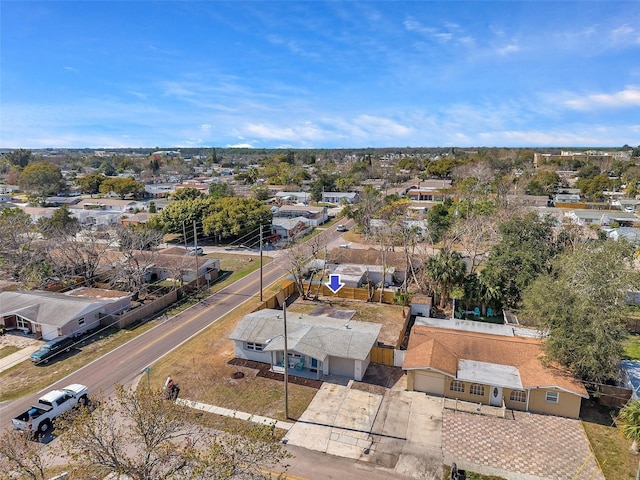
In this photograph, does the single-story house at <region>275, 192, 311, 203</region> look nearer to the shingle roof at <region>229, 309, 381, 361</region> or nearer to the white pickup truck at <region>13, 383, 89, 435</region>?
the shingle roof at <region>229, 309, 381, 361</region>

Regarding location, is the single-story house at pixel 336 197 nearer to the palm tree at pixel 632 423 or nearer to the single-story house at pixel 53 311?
the single-story house at pixel 53 311

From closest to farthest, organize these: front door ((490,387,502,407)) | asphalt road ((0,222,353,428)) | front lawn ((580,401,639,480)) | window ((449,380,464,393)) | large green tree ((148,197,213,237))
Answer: front lawn ((580,401,639,480)) < front door ((490,387,502,407)) < window ((449,380,464,393)) < asphalt road ((0,222,353,428)) < large green tree ((148,197,213,237))

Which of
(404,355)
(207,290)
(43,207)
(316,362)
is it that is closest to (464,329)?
(404,355)

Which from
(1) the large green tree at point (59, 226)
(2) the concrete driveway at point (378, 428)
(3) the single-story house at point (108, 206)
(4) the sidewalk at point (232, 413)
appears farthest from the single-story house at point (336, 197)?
(4) the sidewalk at point (232, 413)

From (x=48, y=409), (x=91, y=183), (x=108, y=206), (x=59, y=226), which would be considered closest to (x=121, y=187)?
(x=108, y=206)

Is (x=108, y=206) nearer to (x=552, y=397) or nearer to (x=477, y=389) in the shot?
(x=477, y=389)

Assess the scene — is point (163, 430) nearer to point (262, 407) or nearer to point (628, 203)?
point (262, 407)

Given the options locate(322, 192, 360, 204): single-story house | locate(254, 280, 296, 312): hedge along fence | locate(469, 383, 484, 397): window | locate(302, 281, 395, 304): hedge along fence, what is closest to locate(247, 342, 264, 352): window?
locate(254, 280, 296, 312): hedge along fence
